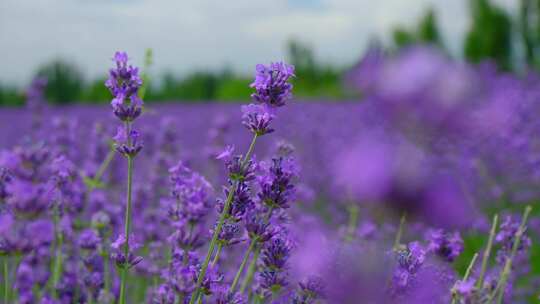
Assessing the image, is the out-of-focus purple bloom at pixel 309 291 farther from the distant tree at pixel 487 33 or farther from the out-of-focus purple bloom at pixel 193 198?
the distant tree at pixel 487 33

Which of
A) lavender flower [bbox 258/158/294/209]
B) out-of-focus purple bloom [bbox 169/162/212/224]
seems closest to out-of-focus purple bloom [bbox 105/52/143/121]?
out-of-focus purple bloom [bbox 169/162/212/224]

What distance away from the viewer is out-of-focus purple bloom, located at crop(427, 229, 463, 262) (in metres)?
1.70

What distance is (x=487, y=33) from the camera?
23.1 m

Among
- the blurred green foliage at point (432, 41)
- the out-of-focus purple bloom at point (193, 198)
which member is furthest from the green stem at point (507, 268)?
the blurred green foliage at point (432, 41)

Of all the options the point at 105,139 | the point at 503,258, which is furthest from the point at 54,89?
the point at 503,258

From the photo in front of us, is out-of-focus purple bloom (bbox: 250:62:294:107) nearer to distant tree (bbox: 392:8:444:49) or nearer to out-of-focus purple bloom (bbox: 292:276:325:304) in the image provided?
out-of-focus purple bloom (bbox: 292:276:325:304)

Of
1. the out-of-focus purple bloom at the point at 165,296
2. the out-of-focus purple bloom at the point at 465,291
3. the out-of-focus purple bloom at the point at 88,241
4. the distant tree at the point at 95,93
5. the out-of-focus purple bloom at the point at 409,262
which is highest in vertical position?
the out-of-focus purple bloom at the point at 465,291

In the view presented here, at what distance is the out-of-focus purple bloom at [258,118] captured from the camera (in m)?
1.48

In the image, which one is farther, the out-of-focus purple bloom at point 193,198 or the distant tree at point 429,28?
the distant tree at point 429,28

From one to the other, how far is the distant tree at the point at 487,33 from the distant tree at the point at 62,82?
13431 millimetres

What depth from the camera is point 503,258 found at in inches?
78.5

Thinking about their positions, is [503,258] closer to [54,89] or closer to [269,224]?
[269,224]

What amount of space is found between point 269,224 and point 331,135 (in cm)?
797

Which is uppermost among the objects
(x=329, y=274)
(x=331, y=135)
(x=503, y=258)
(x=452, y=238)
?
(x=329, y=274)
